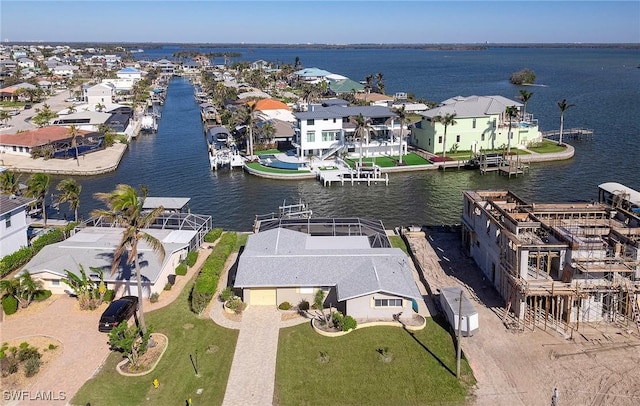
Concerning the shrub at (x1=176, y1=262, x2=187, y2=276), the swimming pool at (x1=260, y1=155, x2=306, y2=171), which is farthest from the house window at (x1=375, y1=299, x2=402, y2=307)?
the swimming pool at (x1=260, y1=155, x2=306, y2=171)

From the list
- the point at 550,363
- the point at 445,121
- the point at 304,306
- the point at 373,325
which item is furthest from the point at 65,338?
the point at 445,121

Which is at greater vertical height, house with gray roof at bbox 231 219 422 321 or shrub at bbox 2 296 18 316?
house with gray roof at bbox 231 219 422 321

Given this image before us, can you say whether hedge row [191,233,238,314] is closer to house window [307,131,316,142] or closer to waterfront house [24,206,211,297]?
waterfront house [24,206,211,297]

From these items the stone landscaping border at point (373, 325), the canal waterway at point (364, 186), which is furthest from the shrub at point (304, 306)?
the canal waterway at point (364, 186)

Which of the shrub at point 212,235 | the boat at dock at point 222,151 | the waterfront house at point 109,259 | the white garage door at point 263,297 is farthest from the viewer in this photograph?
the boat at dock at point 222,151

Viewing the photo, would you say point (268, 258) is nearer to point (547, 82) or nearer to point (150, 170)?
point (150, 170)

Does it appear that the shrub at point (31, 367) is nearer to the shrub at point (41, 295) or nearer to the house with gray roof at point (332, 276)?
the shrub at point (41, 295)
